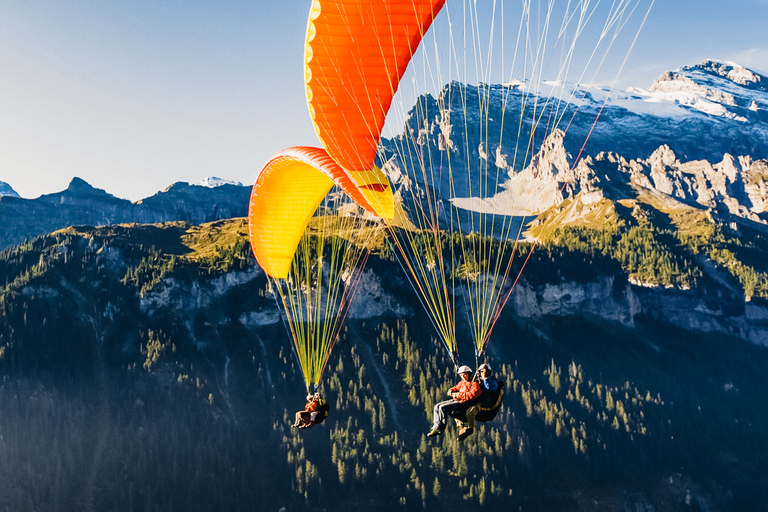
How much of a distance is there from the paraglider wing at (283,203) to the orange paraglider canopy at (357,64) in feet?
9.76

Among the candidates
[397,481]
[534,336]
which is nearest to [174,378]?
[397,481]

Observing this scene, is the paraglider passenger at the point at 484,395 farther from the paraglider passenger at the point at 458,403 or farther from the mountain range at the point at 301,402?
the mountain range at the point at 301,402

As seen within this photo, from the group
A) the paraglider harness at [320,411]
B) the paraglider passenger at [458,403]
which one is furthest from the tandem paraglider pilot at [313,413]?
the paraglider passenger at [458,403]

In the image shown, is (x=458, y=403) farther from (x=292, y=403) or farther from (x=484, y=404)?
(x=292, y=403)

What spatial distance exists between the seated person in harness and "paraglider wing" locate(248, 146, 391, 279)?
1077 centimetres

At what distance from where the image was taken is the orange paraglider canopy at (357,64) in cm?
1495

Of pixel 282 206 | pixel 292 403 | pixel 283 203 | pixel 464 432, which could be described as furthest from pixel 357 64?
pixel 292 403

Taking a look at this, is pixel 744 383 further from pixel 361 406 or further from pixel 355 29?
pixel 355 29

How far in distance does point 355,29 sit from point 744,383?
21112 cm

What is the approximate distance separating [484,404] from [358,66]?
11.3m

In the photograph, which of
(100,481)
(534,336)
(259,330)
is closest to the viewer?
(100,481)

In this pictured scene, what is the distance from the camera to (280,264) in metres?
27.3

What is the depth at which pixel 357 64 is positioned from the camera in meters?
16.1

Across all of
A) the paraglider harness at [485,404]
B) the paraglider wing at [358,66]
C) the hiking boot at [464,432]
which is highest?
the paraglider wing at [358,66]
